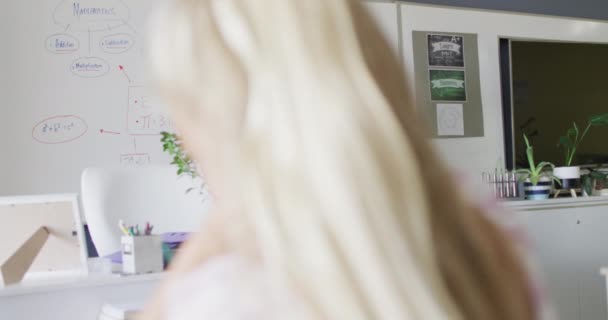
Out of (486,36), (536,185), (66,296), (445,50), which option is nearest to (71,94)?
(66,296)

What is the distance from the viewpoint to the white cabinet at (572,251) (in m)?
3.85

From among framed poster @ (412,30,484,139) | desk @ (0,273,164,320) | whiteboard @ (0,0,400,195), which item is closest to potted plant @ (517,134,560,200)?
framed poster @ (412,30,484,139)

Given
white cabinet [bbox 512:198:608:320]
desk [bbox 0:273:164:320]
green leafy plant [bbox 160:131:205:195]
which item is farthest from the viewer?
white cabinet [bbox 512:198:608:320]

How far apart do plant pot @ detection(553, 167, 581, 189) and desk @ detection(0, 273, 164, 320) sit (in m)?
2.88

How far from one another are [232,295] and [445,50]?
14.3 ft

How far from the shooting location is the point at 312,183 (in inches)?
22.9

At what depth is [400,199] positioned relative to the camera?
0.59 metres

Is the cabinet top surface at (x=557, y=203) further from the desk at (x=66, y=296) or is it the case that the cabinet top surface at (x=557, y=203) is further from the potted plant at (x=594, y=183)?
the desk at (x=66, y=296)

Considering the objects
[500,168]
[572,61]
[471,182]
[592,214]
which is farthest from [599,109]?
[471,182]

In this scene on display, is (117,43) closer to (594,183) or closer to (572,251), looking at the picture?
(572,251)

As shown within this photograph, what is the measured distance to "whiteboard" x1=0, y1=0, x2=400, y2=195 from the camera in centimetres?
374

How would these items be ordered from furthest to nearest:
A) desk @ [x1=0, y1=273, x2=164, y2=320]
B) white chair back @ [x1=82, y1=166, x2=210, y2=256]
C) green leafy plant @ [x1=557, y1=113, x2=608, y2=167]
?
green leafy plant @ [x1=557, y1=113, x2=608, y2=167] < white chair back @ [x1=82, y1=166, x2=210, y2=256] < desk @ [x1=0, y1=273, x2=164, y2=320]

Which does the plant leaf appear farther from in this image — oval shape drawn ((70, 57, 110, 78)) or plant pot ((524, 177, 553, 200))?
oval shape drawn ((70, 57, 110, 78))

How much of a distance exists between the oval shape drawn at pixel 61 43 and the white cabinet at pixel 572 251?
2233 mm
